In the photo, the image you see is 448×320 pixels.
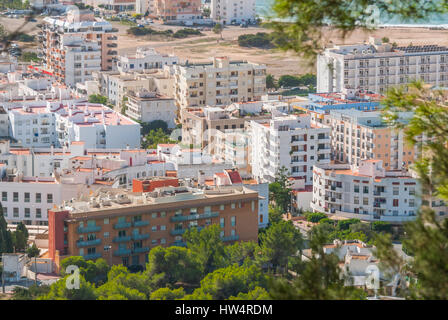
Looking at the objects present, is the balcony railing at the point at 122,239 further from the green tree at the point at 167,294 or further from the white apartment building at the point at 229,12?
the white apartment building at the point at 229,12

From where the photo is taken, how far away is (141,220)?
1166 inches

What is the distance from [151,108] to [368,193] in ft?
51.1

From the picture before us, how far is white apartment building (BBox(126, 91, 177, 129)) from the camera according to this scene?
48.8m

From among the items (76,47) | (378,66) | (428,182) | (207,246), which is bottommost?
(207,246)

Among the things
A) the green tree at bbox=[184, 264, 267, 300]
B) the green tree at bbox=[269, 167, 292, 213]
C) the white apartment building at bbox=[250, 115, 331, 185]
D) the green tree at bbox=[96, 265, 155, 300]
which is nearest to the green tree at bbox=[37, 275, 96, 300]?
the green tree at bbox=[96, 265, 155, 300]

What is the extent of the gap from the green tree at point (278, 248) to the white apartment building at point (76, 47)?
31.0 m

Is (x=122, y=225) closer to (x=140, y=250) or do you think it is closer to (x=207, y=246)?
(x=140, y=250)

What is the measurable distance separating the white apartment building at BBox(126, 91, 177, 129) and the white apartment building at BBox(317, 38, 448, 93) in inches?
323

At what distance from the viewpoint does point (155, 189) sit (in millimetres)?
30750

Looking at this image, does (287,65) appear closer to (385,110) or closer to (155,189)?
(155,189)

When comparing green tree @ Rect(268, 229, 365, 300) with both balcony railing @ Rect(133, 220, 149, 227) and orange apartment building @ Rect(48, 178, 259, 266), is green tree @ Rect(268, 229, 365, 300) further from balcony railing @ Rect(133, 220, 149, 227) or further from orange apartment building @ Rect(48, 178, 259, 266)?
balcony railing @ Rect(133, 220, 149, 227)

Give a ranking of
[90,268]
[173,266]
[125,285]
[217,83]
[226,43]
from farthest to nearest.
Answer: [226,43]
[217,83]
[173,266]
[90,268]
[125,285]

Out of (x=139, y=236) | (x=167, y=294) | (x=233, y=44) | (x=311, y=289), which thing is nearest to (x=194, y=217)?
(x=139, y=236)

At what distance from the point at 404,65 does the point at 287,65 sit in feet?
50.2
